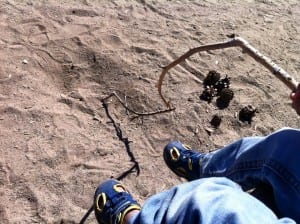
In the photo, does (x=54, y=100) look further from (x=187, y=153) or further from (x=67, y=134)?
(x=187, y=153)

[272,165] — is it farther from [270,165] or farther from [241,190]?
[241,190]

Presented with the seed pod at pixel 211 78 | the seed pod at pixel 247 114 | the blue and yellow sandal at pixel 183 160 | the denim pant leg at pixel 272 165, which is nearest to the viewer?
the denim pant leg at pixel 272 165

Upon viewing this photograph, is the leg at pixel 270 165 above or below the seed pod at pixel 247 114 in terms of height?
above

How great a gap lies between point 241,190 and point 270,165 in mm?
182

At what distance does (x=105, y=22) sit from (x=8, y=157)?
108 cm

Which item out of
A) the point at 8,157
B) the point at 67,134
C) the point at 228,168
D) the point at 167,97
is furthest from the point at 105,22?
the point at 228,168

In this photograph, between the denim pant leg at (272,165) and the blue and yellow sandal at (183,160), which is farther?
the blue and yellow sandal at (183,160)

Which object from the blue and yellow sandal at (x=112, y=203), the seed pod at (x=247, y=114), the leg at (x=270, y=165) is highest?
the leg at (x=270, y=165)

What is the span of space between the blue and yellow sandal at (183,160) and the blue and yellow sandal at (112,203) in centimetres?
29

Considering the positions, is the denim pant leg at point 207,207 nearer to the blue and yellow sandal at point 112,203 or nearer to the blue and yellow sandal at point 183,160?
the blue and yellow sandal at point 112,203

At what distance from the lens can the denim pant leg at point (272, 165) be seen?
57.8 inches

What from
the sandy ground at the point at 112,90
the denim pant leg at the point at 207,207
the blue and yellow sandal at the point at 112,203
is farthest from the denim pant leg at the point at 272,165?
the sandy ground at the point at 112,90

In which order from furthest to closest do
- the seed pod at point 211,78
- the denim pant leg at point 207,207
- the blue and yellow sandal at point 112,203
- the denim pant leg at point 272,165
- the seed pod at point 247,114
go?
the seed pod at point 211,78, the seed pod at point 247,114, the blue and yellow sandal at point 112,203, the denim pant leg at point 272,165, the denim pant leg at point 207,207

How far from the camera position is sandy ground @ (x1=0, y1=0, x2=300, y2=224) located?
2092 millimetres
